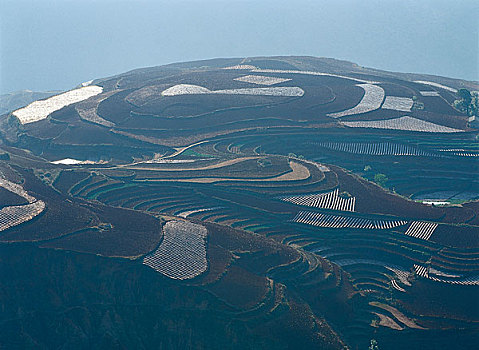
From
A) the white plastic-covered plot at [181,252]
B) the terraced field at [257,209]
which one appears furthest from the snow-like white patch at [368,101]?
the white plastic-covered plot at [181,252]

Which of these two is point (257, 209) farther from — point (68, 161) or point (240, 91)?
point (240, 91)

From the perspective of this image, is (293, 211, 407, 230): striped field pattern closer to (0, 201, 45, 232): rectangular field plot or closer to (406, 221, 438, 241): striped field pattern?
(406, 221, 438, 241): striped field pattern

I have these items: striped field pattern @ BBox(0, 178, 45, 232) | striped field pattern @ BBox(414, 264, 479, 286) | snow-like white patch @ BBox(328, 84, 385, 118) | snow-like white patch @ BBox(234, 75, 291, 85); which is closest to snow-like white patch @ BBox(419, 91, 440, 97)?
snow-like white patch @ BBox(328, 84, 385, 118)

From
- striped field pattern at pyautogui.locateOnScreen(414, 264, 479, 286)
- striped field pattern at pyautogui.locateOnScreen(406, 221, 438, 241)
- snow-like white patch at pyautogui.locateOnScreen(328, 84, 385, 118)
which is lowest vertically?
striped field pattern at pyautogui.locateOnScreen(414, 264, 479, 286)

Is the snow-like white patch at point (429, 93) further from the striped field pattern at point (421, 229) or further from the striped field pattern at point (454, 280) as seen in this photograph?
the striped field pattern at point (454, 280)

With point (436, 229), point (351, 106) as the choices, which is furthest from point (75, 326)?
point (351, 106)

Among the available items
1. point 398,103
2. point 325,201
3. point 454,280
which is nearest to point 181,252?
point 325,201

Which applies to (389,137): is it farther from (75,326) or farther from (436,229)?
(75,326)
